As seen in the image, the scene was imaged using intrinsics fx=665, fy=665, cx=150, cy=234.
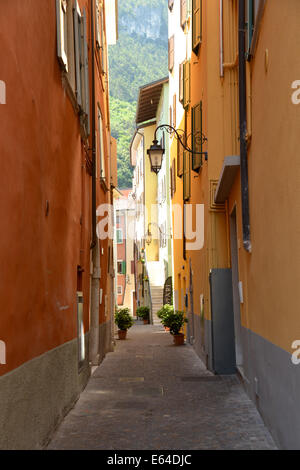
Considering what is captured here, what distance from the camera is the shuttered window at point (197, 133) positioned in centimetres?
1417

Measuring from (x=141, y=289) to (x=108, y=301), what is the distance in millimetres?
27996

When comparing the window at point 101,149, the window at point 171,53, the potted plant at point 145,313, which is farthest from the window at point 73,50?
the potted plant at point 145,313

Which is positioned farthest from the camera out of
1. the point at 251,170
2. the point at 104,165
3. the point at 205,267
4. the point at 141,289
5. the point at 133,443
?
the point at 141,289

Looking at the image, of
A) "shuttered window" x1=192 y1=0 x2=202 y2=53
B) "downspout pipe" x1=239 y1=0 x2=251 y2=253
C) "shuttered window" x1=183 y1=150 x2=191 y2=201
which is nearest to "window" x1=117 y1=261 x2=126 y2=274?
"shuttered window" x1=183 y1=150 x2=191 y2=201

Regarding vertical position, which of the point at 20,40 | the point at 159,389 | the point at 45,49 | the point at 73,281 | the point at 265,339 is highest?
the point at 45,49

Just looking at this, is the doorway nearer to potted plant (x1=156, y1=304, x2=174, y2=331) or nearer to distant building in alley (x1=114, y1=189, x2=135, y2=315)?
potted plant (x1=156, y1=304, x2=174, y2=331)

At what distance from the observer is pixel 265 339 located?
708 cm

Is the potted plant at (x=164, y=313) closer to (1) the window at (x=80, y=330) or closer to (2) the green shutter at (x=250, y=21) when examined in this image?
(1) the window at (x=80, y=330)

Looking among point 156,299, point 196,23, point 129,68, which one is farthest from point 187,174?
point 129,68

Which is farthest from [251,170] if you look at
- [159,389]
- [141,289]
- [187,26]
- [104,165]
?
[141,289]

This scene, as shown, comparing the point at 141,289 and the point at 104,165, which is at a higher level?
the point at 104,165

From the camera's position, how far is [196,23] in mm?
14836

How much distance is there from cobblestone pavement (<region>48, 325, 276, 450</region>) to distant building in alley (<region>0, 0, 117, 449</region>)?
1.24 ft

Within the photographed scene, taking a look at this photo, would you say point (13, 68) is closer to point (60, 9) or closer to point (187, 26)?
point (60, 9)
